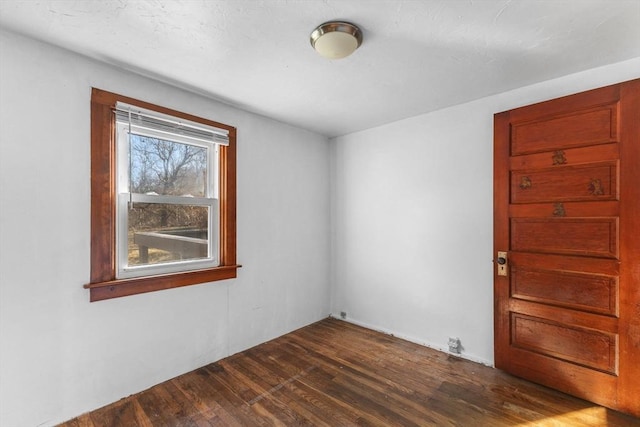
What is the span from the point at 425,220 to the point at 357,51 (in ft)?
5.66

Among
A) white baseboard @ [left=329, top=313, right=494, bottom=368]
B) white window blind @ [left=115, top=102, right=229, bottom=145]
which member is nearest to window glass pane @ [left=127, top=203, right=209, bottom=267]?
white window blind @ [left=115, top=102, right=229, bottom=145]

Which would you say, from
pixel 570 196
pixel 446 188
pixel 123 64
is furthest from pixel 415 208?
pixel 123 64

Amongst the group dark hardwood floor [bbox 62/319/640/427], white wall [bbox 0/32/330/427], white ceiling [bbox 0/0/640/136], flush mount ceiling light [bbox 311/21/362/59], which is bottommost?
dark hardwood floor [bbox 62/319/640/427]

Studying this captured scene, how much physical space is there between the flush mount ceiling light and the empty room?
0.4 inches

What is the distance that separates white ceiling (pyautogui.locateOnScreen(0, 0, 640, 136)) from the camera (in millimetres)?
1392

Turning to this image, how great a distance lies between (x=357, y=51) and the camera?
177 cm

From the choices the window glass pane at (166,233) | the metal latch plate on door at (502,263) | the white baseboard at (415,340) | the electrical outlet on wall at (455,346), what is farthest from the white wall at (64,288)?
the metal latch plate on door at (502,263)

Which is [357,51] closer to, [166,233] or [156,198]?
[156,198]

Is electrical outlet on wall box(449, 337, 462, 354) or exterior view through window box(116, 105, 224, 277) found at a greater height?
exterior view through window box(116, 105, 224, 277)

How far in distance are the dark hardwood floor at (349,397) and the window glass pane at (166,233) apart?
979mm

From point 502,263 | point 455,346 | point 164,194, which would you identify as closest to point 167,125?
point 164,194

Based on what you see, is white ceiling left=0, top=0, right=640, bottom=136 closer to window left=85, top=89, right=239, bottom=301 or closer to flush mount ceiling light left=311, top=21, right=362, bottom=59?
flush mount ceiling light left=311, top=21, right=362, bottom=59

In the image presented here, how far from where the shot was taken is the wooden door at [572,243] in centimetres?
178

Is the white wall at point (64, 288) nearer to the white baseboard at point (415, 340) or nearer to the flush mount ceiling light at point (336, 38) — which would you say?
the flush mount ceiling light at point (336, 38)
